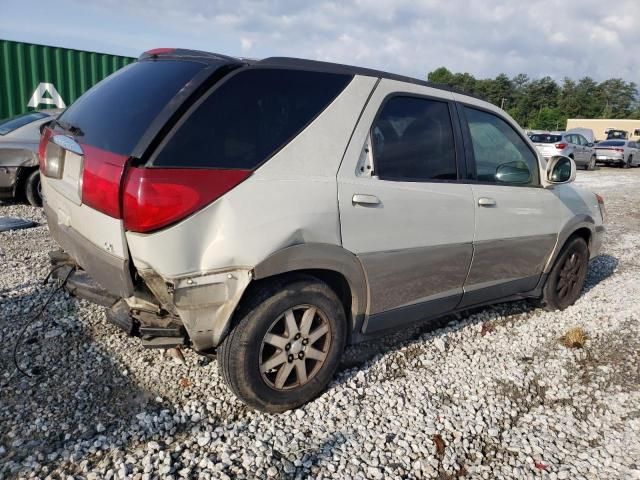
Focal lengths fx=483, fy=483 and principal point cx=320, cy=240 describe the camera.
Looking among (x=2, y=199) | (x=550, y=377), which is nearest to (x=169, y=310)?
(x=550, y=377)

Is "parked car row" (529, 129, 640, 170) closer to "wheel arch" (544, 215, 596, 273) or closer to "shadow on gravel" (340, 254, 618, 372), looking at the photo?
"wheel arch" (544, 215, 596, 273)

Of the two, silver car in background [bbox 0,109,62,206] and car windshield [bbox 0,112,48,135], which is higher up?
car windshield [bbox 0,112,48,135]

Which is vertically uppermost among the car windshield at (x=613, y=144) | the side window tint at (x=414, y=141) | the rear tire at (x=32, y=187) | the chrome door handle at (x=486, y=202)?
the car windshield at (x=613, y=144)

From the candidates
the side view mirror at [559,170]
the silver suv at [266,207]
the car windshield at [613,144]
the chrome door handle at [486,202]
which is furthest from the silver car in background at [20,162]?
the car windshield at [613,144]

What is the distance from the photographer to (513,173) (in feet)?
12.1

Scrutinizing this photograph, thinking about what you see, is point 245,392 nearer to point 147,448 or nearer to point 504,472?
point 147,448

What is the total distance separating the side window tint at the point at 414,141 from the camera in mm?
2885

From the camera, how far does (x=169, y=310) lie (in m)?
2.38

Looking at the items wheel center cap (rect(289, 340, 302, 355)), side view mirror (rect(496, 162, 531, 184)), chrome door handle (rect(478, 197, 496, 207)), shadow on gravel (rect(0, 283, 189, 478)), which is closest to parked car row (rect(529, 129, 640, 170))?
side view mirror (rect(496, 162, 531, 184))

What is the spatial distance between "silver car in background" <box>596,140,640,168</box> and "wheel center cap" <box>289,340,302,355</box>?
24.9 metres

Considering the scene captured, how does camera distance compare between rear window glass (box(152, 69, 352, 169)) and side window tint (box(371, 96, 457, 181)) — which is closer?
rear window glass (box(152, 69, 352, 169))

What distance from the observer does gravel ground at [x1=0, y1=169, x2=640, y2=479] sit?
2.37 metres

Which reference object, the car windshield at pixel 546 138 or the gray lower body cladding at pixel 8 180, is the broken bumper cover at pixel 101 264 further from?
the car windshield at pixel 546 138

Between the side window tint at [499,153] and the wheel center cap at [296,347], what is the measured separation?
1.78 metres
